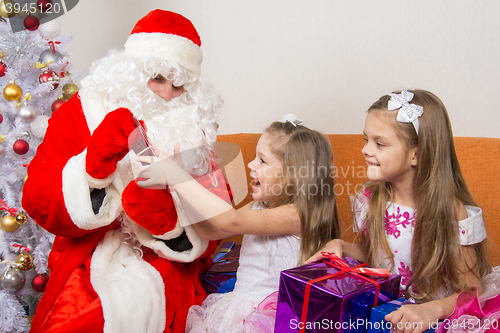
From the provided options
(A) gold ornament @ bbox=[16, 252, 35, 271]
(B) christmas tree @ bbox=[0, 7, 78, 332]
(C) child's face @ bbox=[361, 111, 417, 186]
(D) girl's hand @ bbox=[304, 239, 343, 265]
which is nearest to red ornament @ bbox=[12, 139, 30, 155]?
(B) christmas tree @ bbox=[0, 7, 78, 332]

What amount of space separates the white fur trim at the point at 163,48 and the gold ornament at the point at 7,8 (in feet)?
2.65

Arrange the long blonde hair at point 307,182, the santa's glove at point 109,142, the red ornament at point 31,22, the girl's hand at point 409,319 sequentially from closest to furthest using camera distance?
1. the girl's hand at point 409,319
2. the santa's glove at point 109,142
3. the long blonde hair at point 307,182
4. the red ornament at point 31,22

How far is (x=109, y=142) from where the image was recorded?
109 cm

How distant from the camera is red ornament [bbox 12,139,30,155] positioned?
1.83m

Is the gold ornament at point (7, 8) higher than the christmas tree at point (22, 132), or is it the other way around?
the gold ornament at point (7, 8)

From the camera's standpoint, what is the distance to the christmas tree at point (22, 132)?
1830 mm

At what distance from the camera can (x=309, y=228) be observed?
1.36 metres

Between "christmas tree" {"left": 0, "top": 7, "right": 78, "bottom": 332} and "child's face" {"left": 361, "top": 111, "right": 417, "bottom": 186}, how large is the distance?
5.18 ft

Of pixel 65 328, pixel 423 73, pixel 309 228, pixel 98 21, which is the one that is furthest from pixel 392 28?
pixel 98 21

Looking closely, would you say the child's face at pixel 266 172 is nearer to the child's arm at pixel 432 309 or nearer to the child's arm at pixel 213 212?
the child's arm at pixel 213 212

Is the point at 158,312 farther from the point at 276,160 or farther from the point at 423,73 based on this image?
the point at 423,73

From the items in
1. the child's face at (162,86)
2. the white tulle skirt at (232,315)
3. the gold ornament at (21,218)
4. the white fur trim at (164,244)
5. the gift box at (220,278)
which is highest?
the child's face at (162,86)

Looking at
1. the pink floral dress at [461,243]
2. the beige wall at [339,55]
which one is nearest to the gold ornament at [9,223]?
the beige wall at [339,55]

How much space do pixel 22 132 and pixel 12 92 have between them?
0.65 ft
